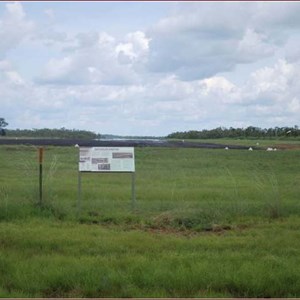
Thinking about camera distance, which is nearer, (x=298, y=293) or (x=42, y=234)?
(x=298, y=293)

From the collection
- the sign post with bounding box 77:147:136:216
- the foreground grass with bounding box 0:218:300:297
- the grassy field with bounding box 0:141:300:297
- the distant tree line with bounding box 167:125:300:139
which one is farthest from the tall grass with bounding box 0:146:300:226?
the distant tree line with bounding box 167:125:300:139

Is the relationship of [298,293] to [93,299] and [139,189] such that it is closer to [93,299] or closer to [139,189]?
[93,299]

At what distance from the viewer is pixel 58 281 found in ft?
24.0

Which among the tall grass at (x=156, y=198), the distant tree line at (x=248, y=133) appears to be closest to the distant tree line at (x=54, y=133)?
the distant tree line at (x=248, y=133)

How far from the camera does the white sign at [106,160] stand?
43.5 feet

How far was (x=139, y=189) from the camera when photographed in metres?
18.5

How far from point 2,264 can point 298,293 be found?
3.91 metres

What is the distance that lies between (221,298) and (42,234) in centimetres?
435

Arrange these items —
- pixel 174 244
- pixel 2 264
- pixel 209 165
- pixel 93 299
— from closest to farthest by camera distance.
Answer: pixel 93 299 < pixel 2 264 < pixel 174 244 < pixel 209 165

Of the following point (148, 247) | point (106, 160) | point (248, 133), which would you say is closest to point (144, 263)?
point (148, 247)

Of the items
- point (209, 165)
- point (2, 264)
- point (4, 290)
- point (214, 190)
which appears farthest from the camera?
point (209, 165)

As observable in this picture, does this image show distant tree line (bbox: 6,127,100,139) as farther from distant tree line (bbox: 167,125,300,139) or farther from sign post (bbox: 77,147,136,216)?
sign post (bbox: 77,147,136,216)

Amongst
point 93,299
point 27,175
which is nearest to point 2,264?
point 93,299

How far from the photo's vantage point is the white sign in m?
13.3
